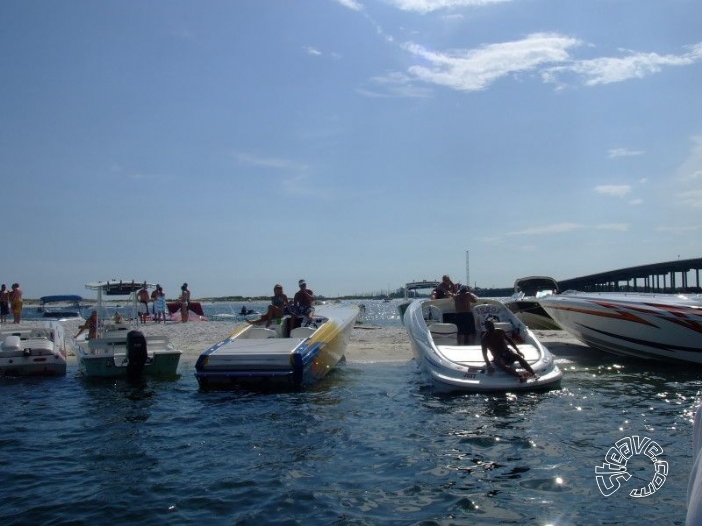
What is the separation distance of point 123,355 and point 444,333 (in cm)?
682

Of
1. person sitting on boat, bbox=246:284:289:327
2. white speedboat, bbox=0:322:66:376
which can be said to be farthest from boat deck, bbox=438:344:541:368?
white speedboat, bbox=0:322:66:376

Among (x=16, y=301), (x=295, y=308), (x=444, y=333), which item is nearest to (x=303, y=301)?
(x=295, y=308)

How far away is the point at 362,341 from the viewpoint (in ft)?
62.6

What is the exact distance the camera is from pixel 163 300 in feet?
91.7

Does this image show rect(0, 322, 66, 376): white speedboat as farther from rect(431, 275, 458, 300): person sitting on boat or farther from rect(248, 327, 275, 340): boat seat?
rect(431, 275, 458, 300): person sitting on boat

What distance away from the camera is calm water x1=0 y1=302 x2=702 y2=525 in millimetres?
5277

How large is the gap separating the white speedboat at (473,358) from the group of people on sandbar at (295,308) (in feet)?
7.79

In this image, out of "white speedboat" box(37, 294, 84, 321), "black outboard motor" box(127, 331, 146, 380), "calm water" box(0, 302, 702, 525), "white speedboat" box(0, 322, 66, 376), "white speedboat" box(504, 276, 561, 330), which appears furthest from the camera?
"white speedboat" box(37, 294, 84, 321)

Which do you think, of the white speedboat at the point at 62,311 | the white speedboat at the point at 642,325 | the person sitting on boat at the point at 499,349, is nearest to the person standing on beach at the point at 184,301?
the white speedboat at the point at 62,311

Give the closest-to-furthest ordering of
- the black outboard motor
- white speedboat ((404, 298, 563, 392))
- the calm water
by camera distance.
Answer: the calm water, white speedboat ((404, 298, 563, 392)), the black outboard motor

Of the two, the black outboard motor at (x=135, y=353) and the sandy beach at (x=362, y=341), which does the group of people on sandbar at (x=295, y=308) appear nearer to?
the sandy beach at (x=362, y=341)

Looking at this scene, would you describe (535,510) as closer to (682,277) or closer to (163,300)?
(163,300)

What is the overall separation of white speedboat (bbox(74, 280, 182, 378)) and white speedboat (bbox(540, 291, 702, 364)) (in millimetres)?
9948

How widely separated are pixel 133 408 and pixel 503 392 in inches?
233
